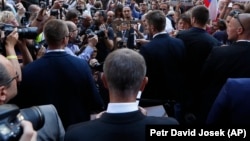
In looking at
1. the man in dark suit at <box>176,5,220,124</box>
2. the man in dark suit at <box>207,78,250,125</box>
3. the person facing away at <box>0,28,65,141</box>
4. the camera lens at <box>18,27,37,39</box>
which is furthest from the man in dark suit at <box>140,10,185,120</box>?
the person facing away at <box>0,28,65,141</box>

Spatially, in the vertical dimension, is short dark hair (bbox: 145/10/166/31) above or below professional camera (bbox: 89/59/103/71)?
above

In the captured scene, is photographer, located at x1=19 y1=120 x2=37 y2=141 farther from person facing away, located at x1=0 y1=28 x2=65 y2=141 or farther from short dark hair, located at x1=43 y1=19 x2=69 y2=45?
short dark hair, located at x1=43 y1=19 x2=69 y2=45

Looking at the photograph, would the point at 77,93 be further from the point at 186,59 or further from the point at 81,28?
the point at 81,28

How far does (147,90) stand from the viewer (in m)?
4.77

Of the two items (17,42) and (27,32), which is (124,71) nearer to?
(27,32)

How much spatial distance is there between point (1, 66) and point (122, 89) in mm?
661

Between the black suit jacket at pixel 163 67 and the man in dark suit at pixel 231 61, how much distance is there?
21.1 inches

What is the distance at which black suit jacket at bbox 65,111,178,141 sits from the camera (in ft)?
7.09

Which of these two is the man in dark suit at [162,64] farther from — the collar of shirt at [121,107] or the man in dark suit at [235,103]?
the collar of shirt at [121,107]

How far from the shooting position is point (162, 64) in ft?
15.6

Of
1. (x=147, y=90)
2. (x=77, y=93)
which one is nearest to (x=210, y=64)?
(x=147, y=90)

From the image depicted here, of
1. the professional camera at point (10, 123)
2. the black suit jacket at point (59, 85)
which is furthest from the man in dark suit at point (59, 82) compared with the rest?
the professional camera at point (10, 123)

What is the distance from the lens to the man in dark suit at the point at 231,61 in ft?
13.2

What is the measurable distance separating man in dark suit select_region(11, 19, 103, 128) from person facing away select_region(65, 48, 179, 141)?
1.42 metres
